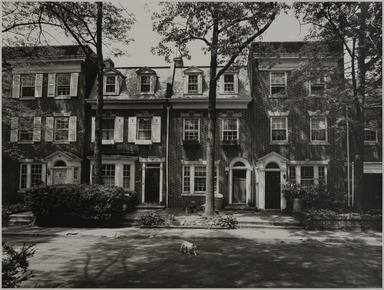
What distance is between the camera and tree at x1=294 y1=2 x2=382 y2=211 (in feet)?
36.4

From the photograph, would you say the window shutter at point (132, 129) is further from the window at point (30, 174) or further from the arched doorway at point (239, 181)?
the arched doorway at point (239, 181)

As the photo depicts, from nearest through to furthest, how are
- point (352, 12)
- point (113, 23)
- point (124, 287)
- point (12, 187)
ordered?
point (124, 287) → point (352, 12) → point (113, 23) → point (12, 187)

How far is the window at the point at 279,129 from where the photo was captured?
1922cm

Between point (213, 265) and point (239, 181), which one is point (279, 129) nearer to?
point (239, 181)

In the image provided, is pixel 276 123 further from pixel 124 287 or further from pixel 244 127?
pixel 124 287

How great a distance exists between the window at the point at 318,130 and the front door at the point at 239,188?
4977 millimetres

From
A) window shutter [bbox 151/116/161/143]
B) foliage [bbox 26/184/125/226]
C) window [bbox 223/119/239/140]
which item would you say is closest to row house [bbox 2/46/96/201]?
window shutter [bbox 151/116/161/143]

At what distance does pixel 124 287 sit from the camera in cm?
617

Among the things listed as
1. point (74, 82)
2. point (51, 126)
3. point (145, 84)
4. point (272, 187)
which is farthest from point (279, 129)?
point (51, 126)

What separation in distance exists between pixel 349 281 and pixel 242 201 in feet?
41.7

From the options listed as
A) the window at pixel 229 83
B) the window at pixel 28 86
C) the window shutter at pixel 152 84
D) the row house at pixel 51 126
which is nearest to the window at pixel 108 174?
the row house at pixel 51 126

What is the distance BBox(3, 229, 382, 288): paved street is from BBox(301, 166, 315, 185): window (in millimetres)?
6675

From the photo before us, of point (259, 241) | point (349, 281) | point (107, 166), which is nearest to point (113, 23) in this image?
point (107, 166)

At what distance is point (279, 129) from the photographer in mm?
19297
